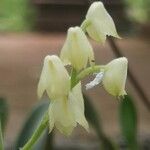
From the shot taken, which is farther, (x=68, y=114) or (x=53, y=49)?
(x=53, y=49)

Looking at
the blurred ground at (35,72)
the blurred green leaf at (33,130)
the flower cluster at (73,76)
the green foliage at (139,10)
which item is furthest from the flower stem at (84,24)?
the green foliage at (139,10)

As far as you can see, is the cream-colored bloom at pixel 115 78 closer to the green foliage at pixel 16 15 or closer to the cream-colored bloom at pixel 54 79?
the cream-colored bloom at pixel 54 79

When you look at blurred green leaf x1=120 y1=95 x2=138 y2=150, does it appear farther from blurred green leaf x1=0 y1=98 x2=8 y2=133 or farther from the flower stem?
the flower stem

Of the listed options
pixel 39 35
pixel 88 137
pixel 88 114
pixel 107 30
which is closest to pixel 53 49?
pixel 39 35

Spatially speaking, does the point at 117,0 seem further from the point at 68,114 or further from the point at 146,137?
the point at 68,114

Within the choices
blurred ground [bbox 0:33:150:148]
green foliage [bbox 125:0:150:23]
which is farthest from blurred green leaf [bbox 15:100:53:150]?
green foliage [bbox 125:0:150:23]

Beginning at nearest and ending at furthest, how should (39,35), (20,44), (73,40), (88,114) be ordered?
(73,40), (88,114), (20,44), (39,35)

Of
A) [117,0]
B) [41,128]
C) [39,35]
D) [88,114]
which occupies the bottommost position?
[39,35]

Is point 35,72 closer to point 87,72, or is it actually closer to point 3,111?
point 3,111
